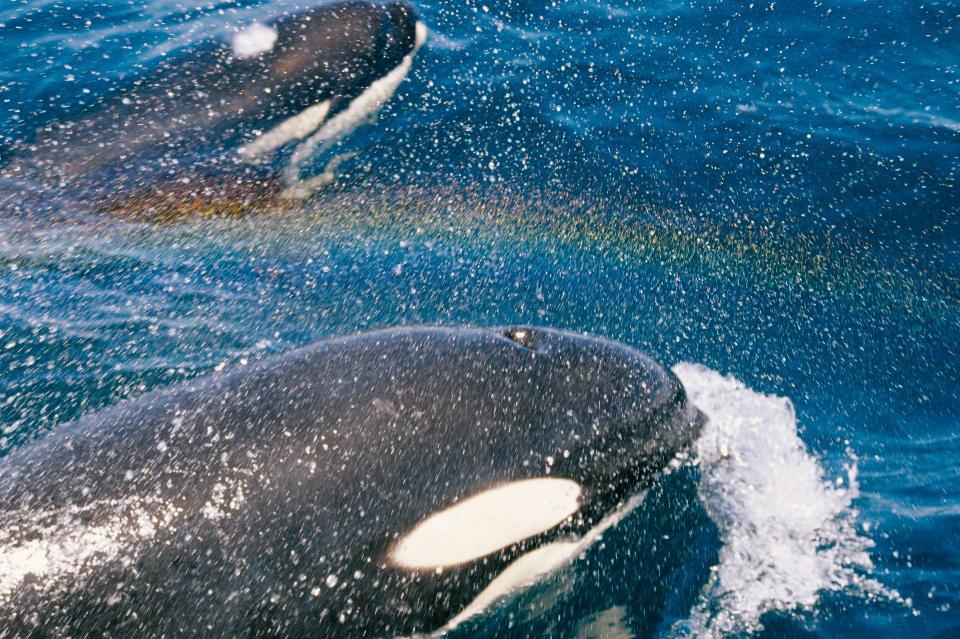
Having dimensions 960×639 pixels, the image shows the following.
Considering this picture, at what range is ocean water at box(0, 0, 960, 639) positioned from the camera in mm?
4711

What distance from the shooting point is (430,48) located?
10.9 m

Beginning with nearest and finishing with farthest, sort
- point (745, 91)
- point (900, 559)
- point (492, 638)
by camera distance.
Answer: point (492, 638)
point (900, 559)
point (745, 91)

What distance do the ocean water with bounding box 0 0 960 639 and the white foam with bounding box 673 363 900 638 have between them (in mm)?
17

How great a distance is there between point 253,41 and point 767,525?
7100 mm

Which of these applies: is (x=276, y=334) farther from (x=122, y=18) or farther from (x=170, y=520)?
(x=122, y=18)

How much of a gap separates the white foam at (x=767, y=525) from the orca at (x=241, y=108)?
512 cm

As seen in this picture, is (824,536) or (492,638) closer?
(492,638)

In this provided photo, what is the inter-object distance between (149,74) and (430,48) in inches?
129

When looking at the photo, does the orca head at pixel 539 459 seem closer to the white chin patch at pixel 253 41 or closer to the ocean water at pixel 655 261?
the ocean water at pixel 655 261

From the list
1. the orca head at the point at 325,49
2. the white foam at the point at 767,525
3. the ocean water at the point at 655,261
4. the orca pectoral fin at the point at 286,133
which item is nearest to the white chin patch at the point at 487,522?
the ocean water at the point at 655,261

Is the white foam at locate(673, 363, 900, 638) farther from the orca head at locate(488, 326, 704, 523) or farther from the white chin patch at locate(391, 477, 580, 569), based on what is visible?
the white chin patch at locate(391, 477, 580, 569)

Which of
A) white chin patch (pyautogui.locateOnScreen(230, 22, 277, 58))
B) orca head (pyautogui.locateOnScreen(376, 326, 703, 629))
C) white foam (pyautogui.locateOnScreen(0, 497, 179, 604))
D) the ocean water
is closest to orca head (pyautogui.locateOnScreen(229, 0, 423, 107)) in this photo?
white chin patch (pyautogui.locateOnScreen(230, 22, 277, 58))

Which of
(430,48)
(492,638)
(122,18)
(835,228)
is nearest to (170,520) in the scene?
(492,638)

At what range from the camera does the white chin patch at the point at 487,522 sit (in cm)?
373
